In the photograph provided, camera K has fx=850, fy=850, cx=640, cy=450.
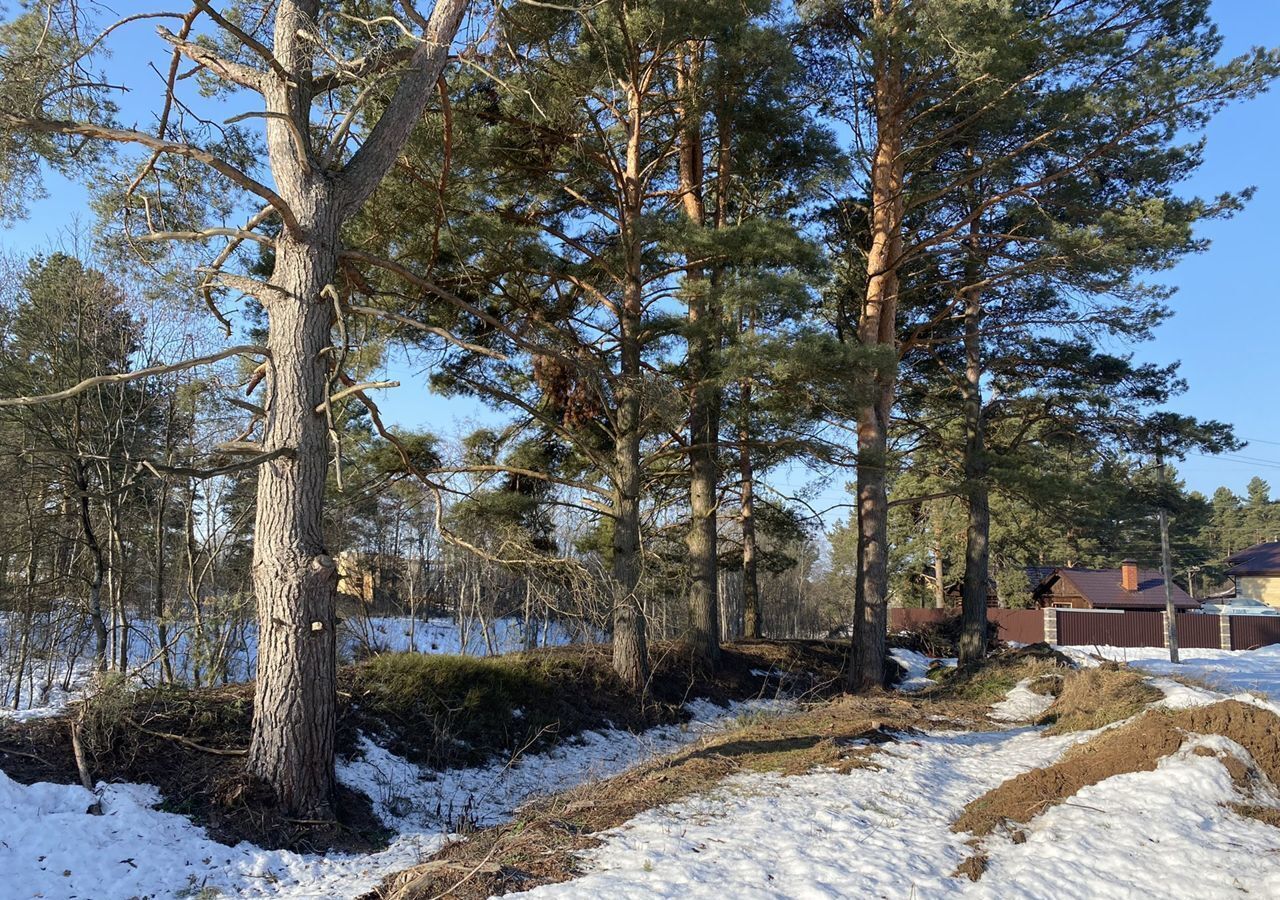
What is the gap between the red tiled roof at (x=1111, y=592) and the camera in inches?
1417

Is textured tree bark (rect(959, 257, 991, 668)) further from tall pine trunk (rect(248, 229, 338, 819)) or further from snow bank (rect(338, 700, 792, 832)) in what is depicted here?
tall pine trunk (rect(248, 229, 338, 819))

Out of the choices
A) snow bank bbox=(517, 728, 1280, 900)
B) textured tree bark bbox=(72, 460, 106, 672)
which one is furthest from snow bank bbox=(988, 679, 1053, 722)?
textured tree bark bbox=(72, 460, 106, 672)

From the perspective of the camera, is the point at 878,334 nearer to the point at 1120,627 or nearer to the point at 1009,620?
the point at 1009,620

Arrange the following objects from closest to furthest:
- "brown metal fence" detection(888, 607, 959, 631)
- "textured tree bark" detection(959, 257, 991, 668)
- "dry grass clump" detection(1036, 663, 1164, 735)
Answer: "dry grass clump" detection(1036, 663, 1164, 735)
"textured tree bark" detection(959, 257, 991, 668)
"brown metal fence" detection(888, 607, 959, 631)

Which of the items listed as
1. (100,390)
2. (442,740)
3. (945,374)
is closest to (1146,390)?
(945,374)

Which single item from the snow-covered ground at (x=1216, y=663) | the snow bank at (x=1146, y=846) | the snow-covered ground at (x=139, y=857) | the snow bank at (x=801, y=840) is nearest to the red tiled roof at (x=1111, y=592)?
the snow-covered ground at (x=1216, y=663)

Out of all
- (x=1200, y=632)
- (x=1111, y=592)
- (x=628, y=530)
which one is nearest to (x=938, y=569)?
(x=1111, y=592)

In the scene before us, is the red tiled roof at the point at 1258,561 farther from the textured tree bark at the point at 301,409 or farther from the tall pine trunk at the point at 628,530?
the textured tree bark at the point at 301,409

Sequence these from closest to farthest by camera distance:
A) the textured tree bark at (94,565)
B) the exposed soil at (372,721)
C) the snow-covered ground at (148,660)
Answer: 1. the exposed soil at (372,721)
2. the snow-covered ground at (148,660)
3. the textured tree bark at (94,565)

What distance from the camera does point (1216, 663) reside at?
23188 millimetres

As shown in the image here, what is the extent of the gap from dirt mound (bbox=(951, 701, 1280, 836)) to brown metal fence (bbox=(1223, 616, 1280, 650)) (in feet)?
97.4

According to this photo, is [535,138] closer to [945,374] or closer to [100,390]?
[100,390]

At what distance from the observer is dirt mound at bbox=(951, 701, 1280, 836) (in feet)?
21.9

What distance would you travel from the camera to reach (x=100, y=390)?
12875mm
